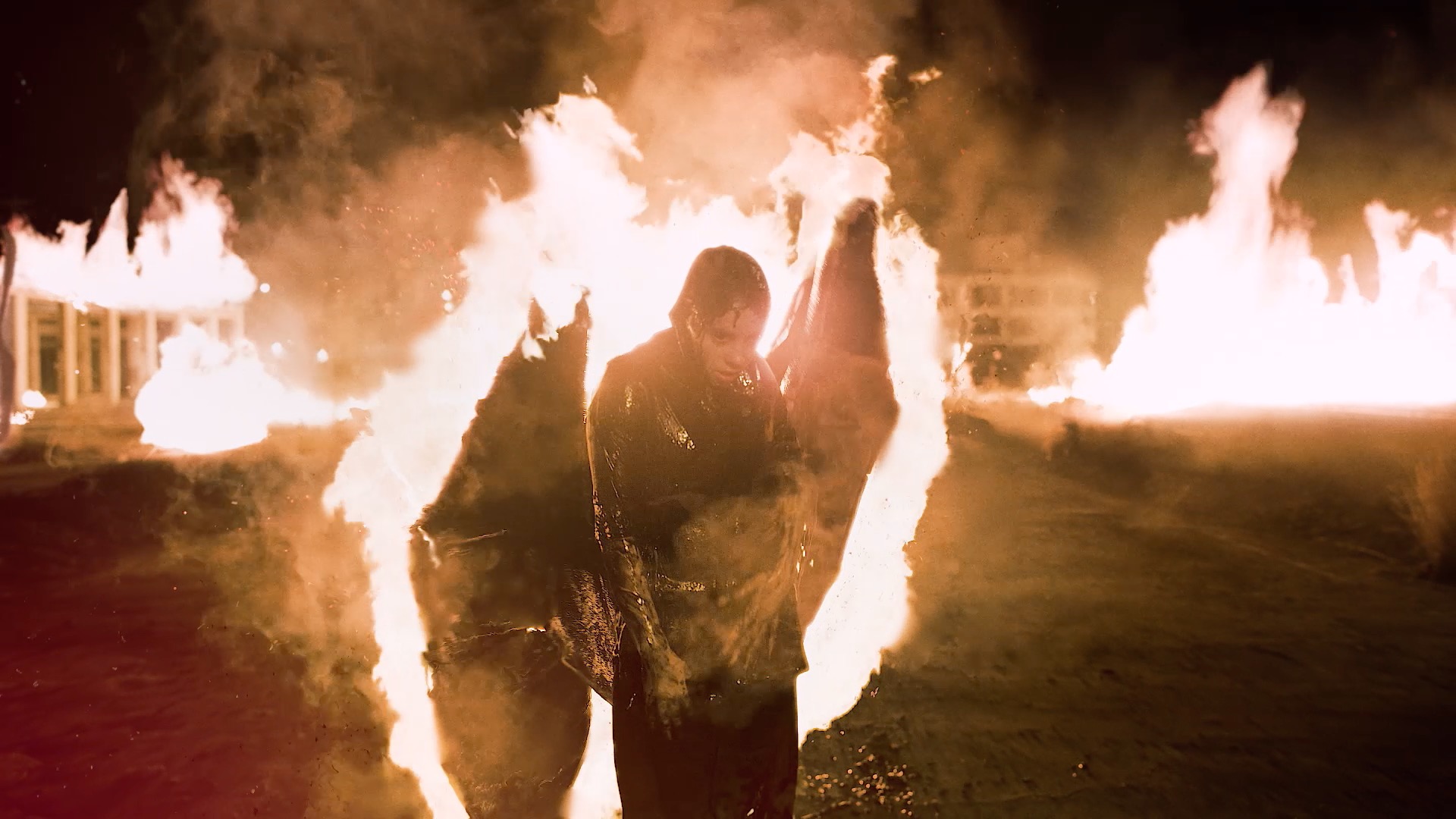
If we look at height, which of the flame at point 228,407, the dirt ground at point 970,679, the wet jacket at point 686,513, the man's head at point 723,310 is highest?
the flame at point 228,407

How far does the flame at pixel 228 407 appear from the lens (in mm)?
12680

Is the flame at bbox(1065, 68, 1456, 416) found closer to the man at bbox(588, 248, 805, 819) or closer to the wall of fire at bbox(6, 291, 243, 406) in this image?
the man at bbox(588, 248, 805, 819)

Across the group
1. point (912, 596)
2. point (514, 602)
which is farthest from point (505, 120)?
point (912, 596)

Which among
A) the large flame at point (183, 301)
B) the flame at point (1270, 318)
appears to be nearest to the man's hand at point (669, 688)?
the large flame at point (183, 301)

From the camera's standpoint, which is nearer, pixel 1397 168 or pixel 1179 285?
pixel 1397 168

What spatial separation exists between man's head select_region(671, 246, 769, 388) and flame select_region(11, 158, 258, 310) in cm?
395

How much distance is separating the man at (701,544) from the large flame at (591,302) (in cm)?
46

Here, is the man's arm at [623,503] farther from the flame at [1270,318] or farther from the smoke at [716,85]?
the flame at [1270,318]

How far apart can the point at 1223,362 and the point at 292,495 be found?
21391mm

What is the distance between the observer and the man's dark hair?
1.61 meters

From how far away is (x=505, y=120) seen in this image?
240cm

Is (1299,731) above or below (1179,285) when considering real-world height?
below

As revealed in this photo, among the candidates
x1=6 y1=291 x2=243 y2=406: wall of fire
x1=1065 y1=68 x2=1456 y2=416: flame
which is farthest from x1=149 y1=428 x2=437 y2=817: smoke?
x1=1065 y1=68 x2=1456 y2=416: flame

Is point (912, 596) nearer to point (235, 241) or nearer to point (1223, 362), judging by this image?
point (235, 241)
